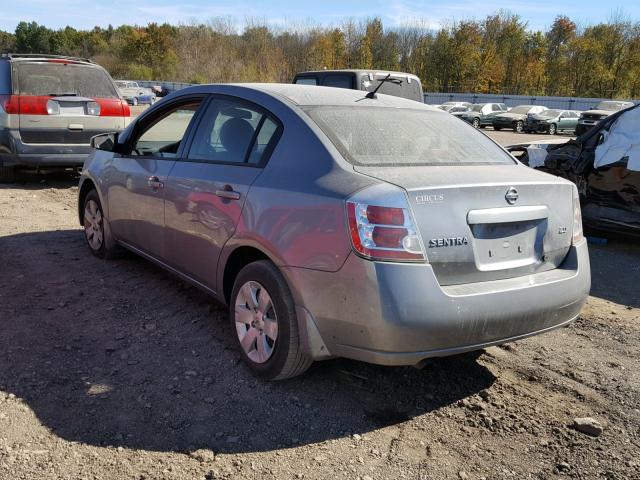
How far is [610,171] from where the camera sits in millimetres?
6902

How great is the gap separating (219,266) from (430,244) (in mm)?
1454

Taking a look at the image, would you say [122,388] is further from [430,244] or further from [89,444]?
[430,244]

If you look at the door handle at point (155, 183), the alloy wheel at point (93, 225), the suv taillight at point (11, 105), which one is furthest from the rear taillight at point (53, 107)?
the door handle at point (155, 183)

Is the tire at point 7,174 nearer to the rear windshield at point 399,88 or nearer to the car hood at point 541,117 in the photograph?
the rear windshield at point 399,88

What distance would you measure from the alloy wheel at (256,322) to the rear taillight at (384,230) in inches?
28.9

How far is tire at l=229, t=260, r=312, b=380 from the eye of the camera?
314cm

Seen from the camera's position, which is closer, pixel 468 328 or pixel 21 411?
pixel 468 328

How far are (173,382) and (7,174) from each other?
24.9 feet

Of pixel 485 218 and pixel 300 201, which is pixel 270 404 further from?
pixel 485 218

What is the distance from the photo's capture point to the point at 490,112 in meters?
35.8

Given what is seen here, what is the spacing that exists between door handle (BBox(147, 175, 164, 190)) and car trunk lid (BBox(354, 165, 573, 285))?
5.94 feet

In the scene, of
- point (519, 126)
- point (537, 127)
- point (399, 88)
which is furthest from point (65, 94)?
point (519, 126)

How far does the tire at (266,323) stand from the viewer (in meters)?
3.14

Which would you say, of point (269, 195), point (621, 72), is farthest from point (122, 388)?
point (621, 72)
